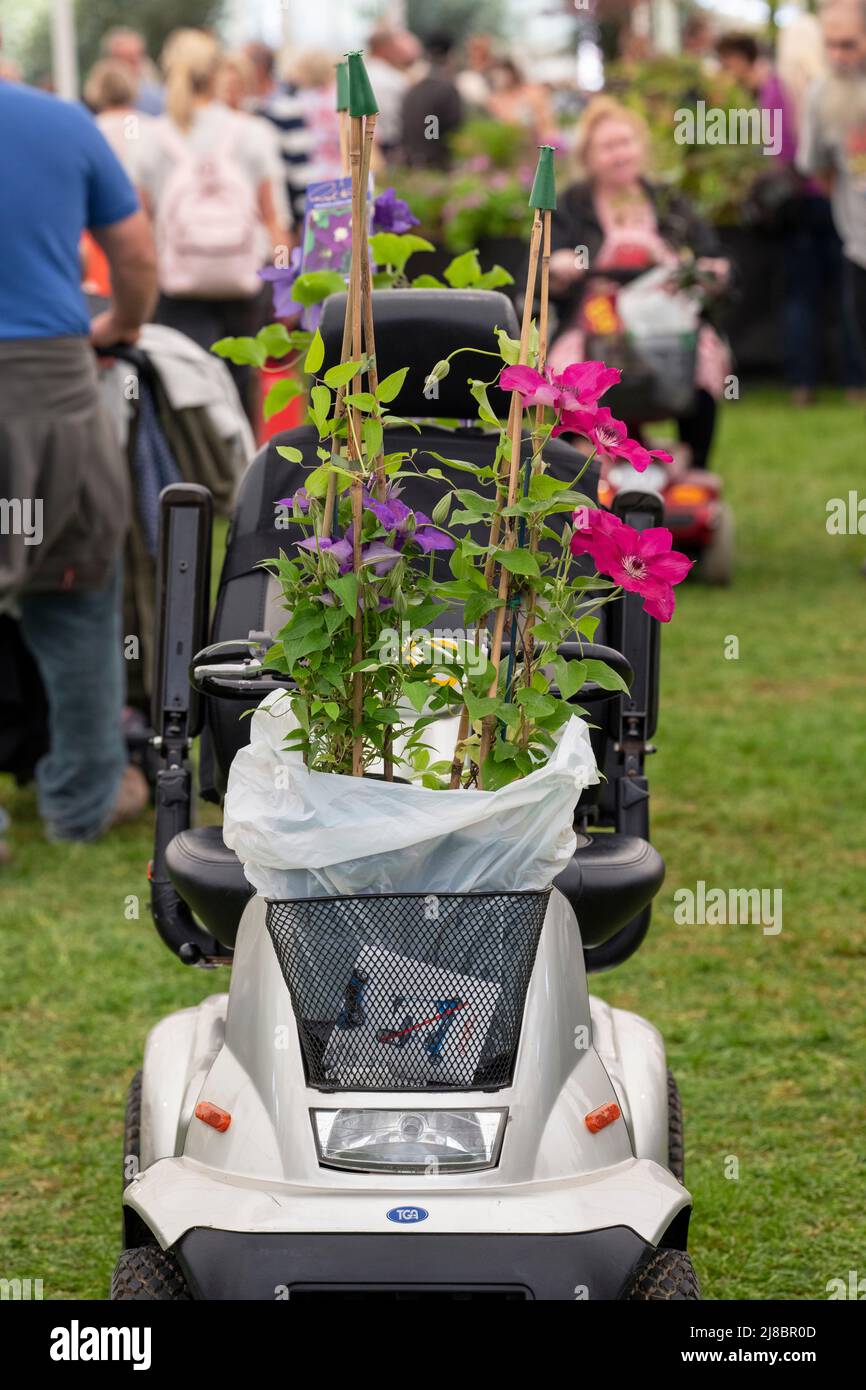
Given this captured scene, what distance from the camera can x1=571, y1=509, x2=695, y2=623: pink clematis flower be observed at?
2389mm

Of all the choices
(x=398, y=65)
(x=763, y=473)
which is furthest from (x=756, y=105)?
(x=763, y=473)

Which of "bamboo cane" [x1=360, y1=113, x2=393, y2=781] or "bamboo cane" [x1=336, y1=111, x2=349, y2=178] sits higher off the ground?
"bamboo cane" [x1=336, y1=111, x2=349, y2=178]

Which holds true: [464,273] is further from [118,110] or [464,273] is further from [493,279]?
[118,110]

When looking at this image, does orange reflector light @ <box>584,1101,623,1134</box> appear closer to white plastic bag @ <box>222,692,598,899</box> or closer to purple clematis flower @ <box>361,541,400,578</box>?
white plastic bag @ <box>222,692,598,899</box>

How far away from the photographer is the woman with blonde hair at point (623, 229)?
27.2ft

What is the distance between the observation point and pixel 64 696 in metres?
5.28

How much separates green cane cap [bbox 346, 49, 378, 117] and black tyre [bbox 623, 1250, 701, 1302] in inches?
53.6

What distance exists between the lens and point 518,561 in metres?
2.35

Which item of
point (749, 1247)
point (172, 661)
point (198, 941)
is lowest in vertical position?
point (749, 1247)

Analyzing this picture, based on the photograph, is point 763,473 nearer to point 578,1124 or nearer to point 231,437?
point 231,437

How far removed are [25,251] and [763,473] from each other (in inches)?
279

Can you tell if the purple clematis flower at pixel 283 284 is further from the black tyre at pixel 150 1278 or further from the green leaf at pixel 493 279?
the black tyre at pixel 150 1278

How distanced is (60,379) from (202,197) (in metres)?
4.54

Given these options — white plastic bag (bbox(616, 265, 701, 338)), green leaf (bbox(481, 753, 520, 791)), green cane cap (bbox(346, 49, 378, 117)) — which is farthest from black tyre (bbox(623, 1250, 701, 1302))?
white plastic bag (bbox(616, 265, 701, 338))
